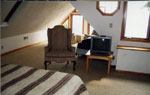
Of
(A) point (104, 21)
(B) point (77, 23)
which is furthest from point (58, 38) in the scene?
(B) point (77, 23)

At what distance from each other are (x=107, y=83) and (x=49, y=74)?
156 centimetres

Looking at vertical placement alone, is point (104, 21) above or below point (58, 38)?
above

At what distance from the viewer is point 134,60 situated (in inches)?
158

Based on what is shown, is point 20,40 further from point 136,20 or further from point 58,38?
point 136,20

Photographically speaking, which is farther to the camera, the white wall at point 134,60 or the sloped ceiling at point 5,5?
the white wall at point 134,60

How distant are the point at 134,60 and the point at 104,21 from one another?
1.23 metres

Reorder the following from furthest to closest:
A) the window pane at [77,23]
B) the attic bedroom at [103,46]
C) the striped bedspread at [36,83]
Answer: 1. the window pane at [77,23]
2. the attic bedroom at [103,46]
3. the striped bedspread at [36,83]

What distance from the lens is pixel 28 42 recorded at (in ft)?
21.2

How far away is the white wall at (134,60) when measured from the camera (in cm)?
395

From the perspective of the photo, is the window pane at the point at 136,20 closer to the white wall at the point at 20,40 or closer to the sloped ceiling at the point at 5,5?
the sloped ceiling at the point at 5,5

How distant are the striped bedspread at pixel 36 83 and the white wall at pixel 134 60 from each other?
73.0 inches

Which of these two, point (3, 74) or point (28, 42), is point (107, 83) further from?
point (28, 42)

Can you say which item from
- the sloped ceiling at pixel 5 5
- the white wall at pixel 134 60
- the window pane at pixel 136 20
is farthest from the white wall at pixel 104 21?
the sloped ceiling at pixel 5 5

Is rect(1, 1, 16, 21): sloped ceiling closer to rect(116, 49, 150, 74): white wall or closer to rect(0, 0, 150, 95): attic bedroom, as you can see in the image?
rect(0, 0, 150, 95): attic bedroom
